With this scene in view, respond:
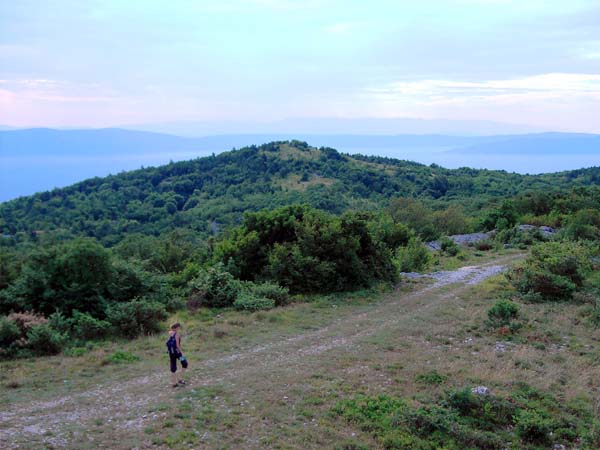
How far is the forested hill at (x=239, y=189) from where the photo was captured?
70562mm

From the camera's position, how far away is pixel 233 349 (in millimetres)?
11617

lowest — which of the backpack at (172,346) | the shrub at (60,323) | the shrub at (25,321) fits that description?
the shrub at (60,323)

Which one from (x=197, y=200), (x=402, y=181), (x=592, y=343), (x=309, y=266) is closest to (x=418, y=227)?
(x=309, y=266)

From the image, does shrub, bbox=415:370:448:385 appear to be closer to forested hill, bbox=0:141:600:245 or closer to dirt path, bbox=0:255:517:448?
dirt path, bbox=0:255:517:448

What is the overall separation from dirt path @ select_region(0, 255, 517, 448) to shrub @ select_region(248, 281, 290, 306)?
8.72ft

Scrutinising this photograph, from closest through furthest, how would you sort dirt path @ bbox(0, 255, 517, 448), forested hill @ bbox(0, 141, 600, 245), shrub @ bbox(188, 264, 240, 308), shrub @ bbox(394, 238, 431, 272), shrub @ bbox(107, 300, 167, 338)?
dirt path @ bbox(0, 255, 517, 448)
shrub @ bbox(107, 300, 167, 338)
shrub @ bbox(188, 264, 240, 308)
shrub @ bbox(394, 238, 431, 272)
forested hill @ bbox(0, 141, 600, 245)

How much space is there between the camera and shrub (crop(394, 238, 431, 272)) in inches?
897

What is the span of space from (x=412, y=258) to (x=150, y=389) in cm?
1647

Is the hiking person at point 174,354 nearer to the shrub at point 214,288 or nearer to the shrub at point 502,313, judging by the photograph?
the shrub at point 214,288

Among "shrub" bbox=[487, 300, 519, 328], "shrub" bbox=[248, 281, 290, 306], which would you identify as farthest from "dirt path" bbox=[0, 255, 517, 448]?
"shrub" bbox=[248, 281, 290, 306]

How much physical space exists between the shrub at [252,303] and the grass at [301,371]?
464 mm

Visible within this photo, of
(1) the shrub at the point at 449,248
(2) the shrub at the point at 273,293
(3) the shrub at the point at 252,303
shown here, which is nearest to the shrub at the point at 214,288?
(3) the shrub at the point at 252,303

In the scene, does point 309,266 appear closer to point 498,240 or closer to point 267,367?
point 267,367

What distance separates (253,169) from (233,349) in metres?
85.2
